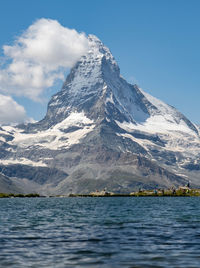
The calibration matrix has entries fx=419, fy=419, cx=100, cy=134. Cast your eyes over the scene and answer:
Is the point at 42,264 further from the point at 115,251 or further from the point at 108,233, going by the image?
the point at 108,233

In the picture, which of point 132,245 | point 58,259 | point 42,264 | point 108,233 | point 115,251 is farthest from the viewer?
point 108,233

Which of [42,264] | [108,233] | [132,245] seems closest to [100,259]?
[42,264]

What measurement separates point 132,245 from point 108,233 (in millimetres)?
13392

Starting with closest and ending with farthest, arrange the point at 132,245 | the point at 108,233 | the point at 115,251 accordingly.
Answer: the point at 115,251
the point at 132,245
the point at 108,233

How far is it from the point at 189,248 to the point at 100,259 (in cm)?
1076

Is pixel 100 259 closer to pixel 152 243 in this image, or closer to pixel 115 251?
pixel 115 251

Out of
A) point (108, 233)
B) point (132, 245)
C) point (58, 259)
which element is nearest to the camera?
point (58, 259)

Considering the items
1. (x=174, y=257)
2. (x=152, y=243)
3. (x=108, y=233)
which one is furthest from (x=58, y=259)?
(x=108, y=233)

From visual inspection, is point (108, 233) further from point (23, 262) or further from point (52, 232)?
point (23, 262)

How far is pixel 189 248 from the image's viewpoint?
140 ft

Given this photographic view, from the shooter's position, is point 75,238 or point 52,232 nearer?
point 75,238

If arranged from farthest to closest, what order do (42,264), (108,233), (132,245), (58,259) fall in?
(108,233)
(132,245)
(58,259)
(42,264)

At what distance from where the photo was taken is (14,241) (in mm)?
50250

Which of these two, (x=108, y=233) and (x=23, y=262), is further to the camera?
(x=108, y=233)
